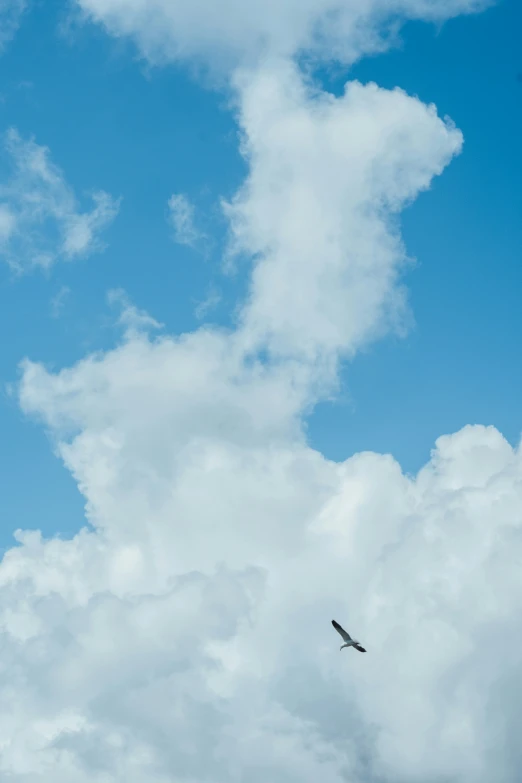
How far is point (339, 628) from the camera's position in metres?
168
